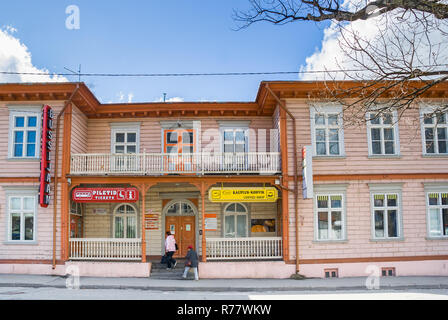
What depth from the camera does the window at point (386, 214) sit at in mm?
18094

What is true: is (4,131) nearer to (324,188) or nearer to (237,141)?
(237,141)

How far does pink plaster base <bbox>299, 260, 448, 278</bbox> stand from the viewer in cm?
1742

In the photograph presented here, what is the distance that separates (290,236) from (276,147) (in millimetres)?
3775

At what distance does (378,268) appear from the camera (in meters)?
17.6

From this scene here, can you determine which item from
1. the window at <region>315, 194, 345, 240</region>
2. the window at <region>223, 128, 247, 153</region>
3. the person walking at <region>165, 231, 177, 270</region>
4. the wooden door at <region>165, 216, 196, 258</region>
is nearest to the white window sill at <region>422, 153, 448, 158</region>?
the window at <region>315, 194, 345, 240</region>

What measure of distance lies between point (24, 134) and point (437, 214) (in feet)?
54.2

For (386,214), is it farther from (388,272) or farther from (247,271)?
(247,271)

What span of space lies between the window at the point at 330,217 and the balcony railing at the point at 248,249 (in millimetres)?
1703

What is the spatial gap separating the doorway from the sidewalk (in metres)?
3.64

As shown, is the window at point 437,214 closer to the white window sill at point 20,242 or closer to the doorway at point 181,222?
the doorway at point 181,222

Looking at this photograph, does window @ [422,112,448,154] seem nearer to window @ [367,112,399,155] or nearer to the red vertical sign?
window @ [367,112,399,155]

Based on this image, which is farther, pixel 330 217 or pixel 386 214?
pixel 386 214

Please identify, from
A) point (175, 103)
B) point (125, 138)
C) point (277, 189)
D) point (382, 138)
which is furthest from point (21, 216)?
point (382, 138)
